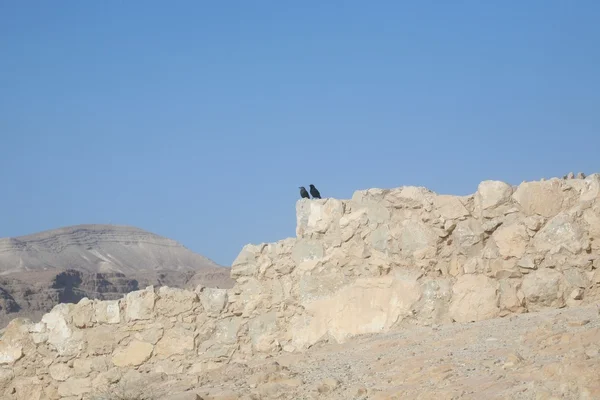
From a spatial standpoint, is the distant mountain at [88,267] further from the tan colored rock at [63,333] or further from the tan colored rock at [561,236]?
the tan colored rock at [561,236]

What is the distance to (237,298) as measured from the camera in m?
8.95

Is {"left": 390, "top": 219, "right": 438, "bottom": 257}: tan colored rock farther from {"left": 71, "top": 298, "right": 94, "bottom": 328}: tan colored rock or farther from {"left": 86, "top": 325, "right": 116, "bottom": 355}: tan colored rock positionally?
{"left": 71, "top": 298, "right": 94, "bottom": 328}: tan colored rock

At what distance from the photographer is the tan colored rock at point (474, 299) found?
784 cm

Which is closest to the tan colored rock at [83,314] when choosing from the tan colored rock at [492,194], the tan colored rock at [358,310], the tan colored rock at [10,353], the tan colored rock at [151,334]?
the tan colored rock at [151,334]

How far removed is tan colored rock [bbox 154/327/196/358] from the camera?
886 centimetres

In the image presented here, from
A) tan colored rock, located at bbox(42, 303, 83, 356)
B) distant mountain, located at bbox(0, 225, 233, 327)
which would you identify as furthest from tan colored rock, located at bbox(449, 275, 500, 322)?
distant mountain, located at bbox(0, 225, 233, 327)

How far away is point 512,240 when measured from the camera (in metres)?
7.92

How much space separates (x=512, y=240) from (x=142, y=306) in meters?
3.82

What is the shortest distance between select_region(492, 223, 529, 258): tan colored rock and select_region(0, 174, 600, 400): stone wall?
1 cm

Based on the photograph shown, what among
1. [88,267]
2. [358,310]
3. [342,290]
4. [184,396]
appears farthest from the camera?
[88,267]

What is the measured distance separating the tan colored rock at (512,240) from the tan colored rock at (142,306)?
356 cm

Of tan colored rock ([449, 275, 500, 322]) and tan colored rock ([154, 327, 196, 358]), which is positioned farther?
tan colored rock ([154, 327, 196, 358])

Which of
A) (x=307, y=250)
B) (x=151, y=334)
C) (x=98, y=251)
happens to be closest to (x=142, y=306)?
(x=151, y=334)

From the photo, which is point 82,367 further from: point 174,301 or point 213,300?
point 213,300
